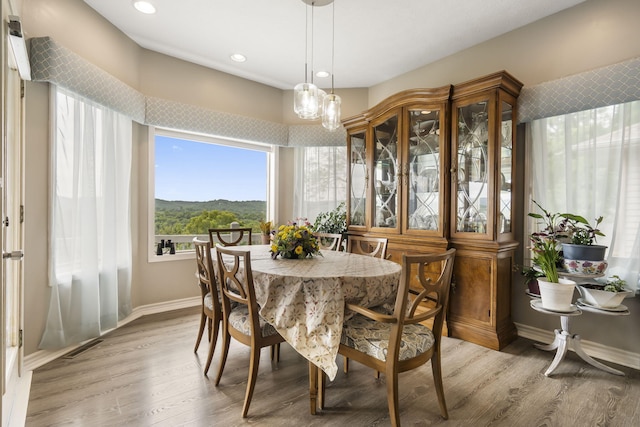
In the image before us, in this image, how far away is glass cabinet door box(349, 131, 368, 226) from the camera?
3.78 m

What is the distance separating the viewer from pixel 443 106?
9.75ft

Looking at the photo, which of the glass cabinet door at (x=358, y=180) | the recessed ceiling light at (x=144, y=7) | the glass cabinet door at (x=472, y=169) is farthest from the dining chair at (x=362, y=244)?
the recessed ceiling light at (x=144, y=7)

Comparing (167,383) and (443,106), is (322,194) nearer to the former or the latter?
(443,106)

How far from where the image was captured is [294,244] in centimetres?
237

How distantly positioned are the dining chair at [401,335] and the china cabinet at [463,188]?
120 centimetres

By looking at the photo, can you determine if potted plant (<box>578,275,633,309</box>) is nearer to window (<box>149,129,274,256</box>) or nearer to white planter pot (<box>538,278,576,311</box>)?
white planter pot (<box>538,278,576,311</box>)

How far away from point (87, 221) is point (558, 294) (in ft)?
12.4

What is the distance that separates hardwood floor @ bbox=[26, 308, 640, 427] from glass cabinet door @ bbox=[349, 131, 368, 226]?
172 centimetres

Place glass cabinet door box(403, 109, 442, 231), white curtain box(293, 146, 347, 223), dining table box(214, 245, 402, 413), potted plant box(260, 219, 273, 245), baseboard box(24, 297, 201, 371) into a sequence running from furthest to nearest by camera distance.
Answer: white curtain box(293, 146, 347, 223), potted plant box(260, 219, 273, 245), glass cabinet door box(403, 109, 442, 231), baseboard box(24, 297, 201, 371), dining table box(214, 245, 402, 413)

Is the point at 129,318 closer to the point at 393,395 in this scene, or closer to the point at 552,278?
the point at 393,395

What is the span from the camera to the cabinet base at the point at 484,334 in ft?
8.87

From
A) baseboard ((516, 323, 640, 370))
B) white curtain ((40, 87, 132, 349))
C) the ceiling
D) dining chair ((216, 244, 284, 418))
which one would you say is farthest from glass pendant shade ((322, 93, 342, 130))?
baseboard ((516, 323, 640, 370))

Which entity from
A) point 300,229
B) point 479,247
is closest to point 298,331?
point 300,229

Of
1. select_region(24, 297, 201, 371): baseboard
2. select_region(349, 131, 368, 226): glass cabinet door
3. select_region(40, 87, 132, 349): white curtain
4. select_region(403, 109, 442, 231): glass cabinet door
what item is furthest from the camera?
select_region(349, 131, 368, 226): glass cabinet door
